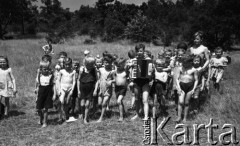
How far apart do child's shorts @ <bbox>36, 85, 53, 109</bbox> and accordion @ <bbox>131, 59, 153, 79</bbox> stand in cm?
193

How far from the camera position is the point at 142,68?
5582 mm

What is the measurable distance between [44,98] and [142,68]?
2.26 m

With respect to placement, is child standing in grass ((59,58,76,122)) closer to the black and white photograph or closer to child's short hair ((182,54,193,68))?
the black and white photograph

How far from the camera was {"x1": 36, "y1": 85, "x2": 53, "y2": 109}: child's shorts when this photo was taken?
5.69 meters

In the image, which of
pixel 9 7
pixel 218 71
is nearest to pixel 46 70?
pixel 218 71

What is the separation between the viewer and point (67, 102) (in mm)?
6004

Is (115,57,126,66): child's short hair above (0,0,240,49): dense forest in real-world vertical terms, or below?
below

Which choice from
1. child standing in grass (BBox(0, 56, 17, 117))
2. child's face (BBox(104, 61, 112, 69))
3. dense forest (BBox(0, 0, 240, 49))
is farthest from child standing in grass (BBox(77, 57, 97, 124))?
dense forest (BBox(0, 0, 240, 49))

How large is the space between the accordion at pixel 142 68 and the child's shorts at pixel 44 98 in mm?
1928

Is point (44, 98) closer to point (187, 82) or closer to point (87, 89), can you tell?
point (87, 89)

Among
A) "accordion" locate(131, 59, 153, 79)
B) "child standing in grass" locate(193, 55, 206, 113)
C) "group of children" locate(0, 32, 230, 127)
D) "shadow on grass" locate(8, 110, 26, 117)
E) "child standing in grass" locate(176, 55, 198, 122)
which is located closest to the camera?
"accordion" locate(131, 59, 153, 79)

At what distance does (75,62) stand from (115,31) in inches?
998

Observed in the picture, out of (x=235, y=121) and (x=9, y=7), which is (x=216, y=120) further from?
(x=9, y=7)

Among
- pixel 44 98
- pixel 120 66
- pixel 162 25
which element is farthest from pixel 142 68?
pixel 162 25
